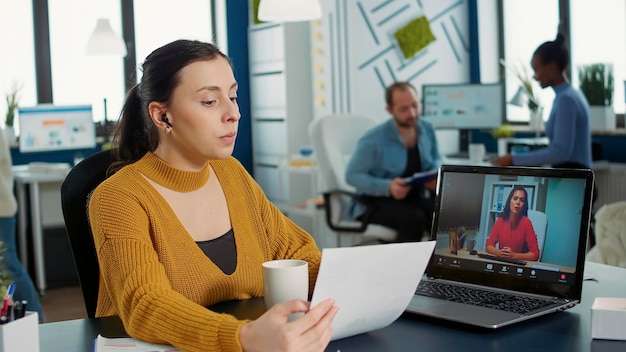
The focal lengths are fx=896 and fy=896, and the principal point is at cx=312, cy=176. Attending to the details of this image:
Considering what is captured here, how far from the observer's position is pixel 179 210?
173 centimetres

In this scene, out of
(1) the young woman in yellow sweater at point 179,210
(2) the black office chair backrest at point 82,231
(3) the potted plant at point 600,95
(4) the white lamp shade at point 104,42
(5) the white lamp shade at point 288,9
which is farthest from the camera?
(4) the white lamp shade at point 104,42

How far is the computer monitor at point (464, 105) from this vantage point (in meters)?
6.01

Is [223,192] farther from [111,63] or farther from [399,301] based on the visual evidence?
[111,63]

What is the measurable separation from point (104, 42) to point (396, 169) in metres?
2.38

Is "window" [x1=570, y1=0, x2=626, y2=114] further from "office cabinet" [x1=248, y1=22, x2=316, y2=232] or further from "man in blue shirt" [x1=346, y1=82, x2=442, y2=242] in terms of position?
"office cabinet" [x1=248, y1=22, x2=316, y2=232]

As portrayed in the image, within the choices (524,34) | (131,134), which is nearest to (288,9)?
(131,134)

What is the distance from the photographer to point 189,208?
1751 mm

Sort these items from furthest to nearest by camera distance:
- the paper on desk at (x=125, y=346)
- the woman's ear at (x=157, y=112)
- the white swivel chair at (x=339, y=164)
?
1. the white swivel chair at (x=339, y=164)
2. the woman's ear at (x=157, y=112)
3. the paper on desk at (x=125, y=346)

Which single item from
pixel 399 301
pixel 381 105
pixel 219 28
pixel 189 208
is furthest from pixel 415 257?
pixel 219 28

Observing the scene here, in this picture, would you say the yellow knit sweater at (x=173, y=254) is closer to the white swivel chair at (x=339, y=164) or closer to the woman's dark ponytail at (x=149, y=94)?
the woman's dark ponytail at (x=149, y=94)

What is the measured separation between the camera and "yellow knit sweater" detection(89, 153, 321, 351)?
54.1 inches

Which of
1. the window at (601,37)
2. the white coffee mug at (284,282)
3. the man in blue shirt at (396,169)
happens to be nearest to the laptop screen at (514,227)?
the white coffee mug at (284,282)

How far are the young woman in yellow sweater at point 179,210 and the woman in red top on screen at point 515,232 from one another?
0.38m

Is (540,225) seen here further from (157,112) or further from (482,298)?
(157,112)
